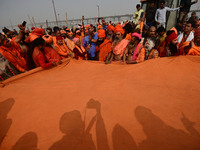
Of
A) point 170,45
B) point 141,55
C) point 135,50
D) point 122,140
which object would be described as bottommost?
point 122,140

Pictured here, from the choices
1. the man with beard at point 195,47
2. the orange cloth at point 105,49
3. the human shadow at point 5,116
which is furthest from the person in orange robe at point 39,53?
the man with beard at point 195,47

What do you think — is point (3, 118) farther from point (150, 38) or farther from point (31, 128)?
point (150, 38)

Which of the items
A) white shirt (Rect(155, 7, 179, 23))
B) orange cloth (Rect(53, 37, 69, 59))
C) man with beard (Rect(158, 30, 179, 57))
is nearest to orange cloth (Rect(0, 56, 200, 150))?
man with beard (Rect(158, 30, 179, 57))

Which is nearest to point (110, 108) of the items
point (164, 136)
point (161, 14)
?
point (164, 136)

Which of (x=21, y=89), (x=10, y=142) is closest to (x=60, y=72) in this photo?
(x=21, y=89)

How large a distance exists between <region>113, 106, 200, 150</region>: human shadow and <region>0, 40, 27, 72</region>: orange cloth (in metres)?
3.78

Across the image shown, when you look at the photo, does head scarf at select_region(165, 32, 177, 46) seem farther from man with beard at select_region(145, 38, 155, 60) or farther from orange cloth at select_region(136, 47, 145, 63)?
orange cloth at select_region(136, 47, 145, 63)

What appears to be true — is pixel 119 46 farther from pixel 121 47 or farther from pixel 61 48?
pixel 61 48

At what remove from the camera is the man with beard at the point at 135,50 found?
3201 mm

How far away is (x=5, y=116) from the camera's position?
1768 millimetres

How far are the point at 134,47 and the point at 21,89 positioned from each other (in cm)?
315

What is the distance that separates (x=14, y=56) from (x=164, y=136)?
442 centimetres

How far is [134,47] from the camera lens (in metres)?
3.35

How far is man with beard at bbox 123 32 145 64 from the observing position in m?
3.20
